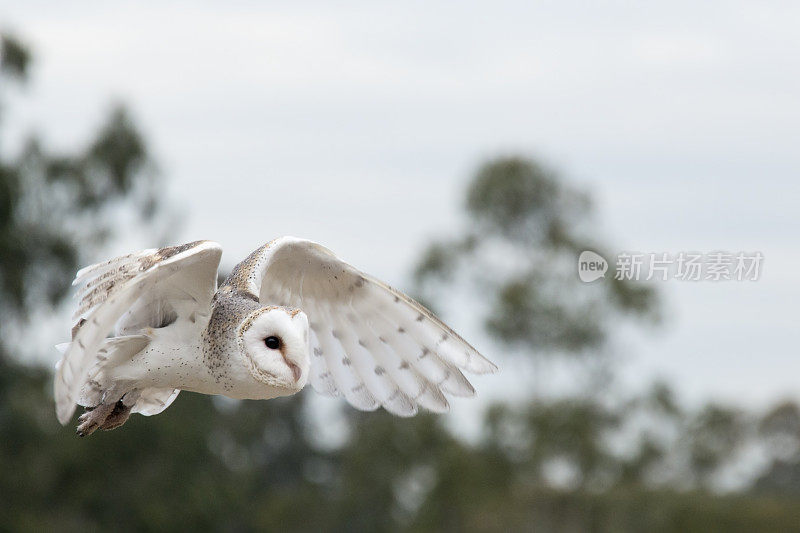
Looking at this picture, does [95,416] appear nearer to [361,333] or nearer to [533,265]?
[361,333]

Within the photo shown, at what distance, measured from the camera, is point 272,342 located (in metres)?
4.69

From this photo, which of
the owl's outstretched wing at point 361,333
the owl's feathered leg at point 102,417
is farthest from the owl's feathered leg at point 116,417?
the owl's outstretched wing at point 361,333

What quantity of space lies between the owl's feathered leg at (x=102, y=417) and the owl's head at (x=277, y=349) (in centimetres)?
90

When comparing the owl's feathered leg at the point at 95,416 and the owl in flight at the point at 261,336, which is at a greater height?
the owl in flight at the point at 261,336

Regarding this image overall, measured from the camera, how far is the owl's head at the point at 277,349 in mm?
4637

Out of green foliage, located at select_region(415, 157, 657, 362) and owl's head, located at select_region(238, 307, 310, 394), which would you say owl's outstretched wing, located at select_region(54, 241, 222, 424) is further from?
green foliage, located at select_region(415, 157, 657, 362)

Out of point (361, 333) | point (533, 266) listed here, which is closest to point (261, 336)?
point (361, 333)

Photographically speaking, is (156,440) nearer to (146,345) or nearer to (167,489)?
(167,489)

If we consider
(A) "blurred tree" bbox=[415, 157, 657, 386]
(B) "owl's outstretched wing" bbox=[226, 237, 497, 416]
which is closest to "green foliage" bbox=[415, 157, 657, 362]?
(A) "blurred tree" bbox=[415, 157, 657, 386]

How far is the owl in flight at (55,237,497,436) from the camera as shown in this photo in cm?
472

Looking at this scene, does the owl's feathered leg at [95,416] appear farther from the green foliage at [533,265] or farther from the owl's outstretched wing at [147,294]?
the green foliage at [533,265]

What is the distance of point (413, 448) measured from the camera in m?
28.3

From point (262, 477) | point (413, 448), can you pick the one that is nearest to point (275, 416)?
point (262, 477)

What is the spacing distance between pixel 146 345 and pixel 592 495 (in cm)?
2166
